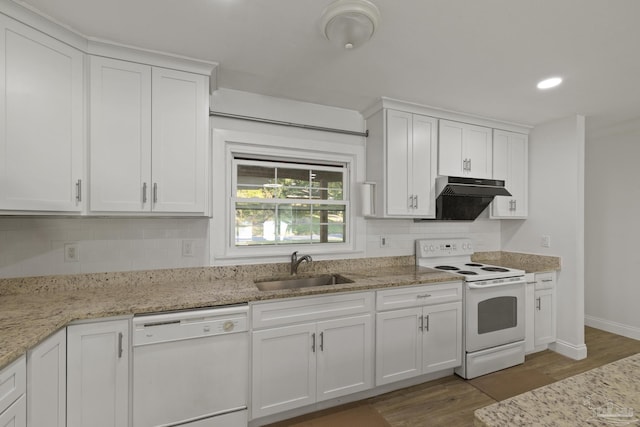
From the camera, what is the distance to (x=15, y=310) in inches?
63.1

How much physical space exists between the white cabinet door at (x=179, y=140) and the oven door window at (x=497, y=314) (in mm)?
2601

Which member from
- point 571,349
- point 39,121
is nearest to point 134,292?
point 39,121

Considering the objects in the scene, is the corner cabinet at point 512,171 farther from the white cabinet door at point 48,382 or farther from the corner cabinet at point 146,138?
the white cabinet door at point 48,382

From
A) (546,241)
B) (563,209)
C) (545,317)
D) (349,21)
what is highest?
(349,21)

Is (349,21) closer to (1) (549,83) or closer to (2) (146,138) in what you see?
(2) (146,138)

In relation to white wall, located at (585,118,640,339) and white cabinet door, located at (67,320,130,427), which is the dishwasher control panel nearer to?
white cabinet door, located at (67,320,130,427)

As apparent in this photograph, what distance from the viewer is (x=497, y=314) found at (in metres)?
2.77

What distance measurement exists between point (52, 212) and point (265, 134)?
1.58 metres

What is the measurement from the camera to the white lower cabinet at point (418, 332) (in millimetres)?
2377

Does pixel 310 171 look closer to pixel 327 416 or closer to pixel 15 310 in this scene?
pixel 327 416

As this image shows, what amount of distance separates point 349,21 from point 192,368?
7.18 ft

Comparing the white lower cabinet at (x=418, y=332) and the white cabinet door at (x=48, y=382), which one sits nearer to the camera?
the white cabinet door at (x=48, y=382)

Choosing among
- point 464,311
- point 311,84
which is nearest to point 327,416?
point 464,311

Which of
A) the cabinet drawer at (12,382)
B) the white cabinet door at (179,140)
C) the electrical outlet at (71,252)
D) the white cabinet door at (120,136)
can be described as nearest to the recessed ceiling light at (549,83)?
the white cabinet door at (179,140)
